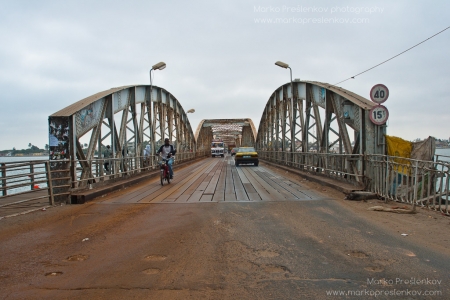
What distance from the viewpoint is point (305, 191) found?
31.9 feet

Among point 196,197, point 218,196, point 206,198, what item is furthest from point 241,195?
point 196,197

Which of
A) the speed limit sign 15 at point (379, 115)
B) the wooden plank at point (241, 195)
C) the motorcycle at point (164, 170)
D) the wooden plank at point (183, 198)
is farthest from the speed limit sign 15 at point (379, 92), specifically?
the motorcycle at point (164, 170)

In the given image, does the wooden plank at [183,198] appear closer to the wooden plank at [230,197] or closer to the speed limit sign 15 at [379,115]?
the wooden plank at [230,197]

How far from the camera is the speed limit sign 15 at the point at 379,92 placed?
26.9 ft

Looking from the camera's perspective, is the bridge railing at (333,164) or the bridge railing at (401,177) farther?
the bridge railing at (333,164)

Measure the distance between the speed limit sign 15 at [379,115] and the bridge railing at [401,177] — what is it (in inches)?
36.2

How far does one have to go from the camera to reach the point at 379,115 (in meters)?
8.43

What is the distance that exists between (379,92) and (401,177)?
2.19 metres

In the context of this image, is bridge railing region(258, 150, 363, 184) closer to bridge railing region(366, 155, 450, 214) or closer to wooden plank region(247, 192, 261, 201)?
bridge railing region(366, 155, 450, 214)

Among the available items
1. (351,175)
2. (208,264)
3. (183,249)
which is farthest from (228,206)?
(351,175)

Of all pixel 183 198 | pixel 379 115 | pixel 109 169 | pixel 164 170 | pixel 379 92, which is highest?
pixel 379 92

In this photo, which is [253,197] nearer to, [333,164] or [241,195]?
[241,195]

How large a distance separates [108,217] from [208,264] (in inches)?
136

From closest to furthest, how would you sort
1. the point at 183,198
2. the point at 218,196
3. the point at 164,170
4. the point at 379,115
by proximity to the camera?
the point at 379,115, the point at 183,198, the point at 218,196, the point at 164,170
